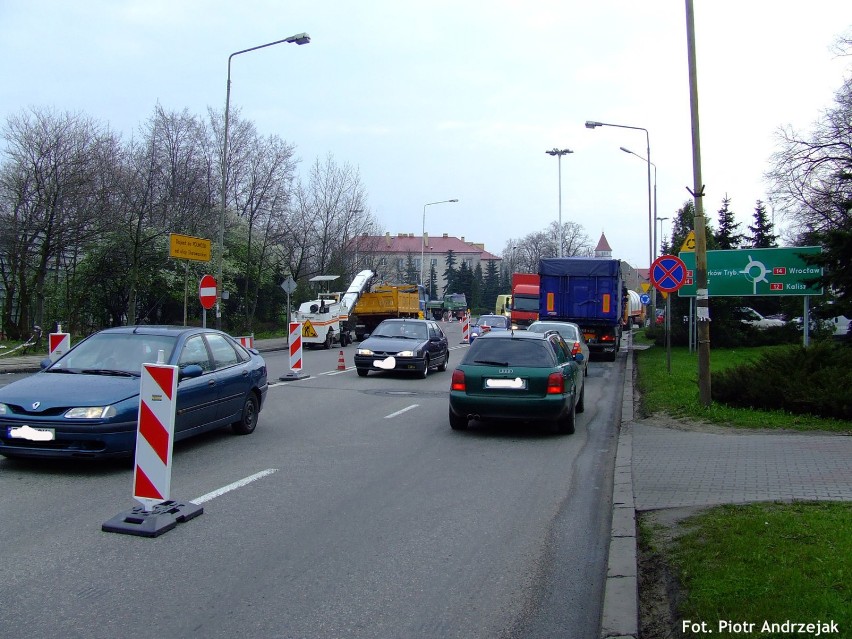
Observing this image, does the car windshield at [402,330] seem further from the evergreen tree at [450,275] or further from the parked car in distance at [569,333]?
the evergreen tree at [450,275]

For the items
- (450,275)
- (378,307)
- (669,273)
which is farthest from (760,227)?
(450,275)

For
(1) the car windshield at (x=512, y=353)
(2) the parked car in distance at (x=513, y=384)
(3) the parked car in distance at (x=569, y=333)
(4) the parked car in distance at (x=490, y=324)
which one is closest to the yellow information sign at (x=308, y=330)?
(4) the parked car in distance at (x=490, y=324)

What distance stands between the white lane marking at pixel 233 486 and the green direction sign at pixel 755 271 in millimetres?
18176

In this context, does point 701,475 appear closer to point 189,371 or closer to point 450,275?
point 189,371

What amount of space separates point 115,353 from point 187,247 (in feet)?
49.0

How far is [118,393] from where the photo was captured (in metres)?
7.78

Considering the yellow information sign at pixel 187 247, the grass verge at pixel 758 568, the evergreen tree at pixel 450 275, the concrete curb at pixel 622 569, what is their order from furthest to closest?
the evergreen tree at pixel 450 275 → the yellow information sign at pixel 187 247 → the concrete curb at pixel 622 569 → the grass verge at pixel 758 568

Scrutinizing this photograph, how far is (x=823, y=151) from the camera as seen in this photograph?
110 feet

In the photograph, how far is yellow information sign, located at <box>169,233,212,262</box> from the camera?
2231 cm

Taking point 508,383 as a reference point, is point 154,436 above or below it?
above

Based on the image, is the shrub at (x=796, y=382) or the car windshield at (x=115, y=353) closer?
the car windshield at (x=115, y=353)

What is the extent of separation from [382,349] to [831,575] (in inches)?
605

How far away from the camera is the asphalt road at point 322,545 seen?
430 cm

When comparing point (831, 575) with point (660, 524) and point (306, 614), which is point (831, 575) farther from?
point (306, 614)
